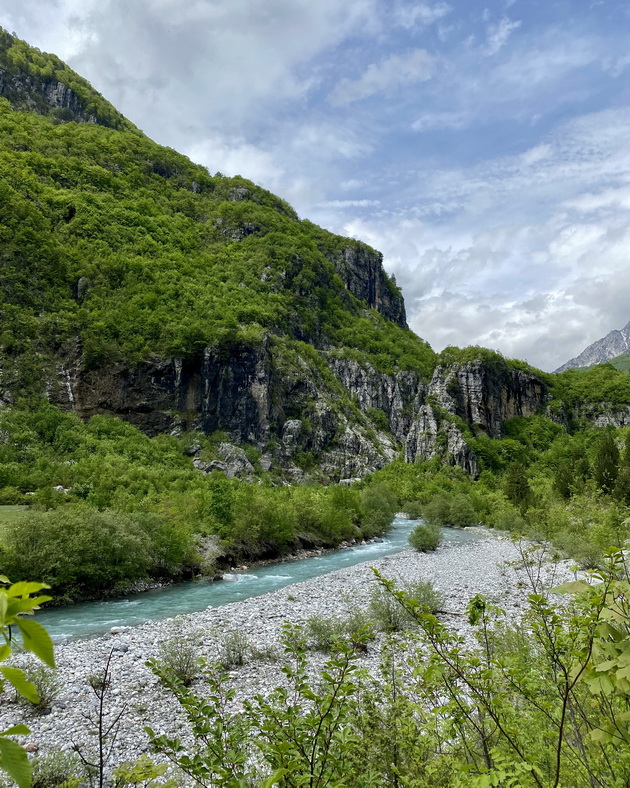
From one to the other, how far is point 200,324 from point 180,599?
6667 cm

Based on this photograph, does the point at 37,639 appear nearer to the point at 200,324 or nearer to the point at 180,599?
the point at 180,599

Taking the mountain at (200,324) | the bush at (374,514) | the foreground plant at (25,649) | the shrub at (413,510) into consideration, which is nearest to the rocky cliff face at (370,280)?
the mountain at (200,324)

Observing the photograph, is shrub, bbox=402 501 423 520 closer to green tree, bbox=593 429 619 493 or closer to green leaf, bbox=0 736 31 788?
green tree, bbox=593 429 619 493

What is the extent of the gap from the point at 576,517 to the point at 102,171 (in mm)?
109752

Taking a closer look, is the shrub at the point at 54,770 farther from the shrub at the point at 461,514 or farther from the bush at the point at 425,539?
the shrub at the point at 461,514

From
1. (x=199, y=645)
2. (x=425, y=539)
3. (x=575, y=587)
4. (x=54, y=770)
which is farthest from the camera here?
(x=425, y=539)

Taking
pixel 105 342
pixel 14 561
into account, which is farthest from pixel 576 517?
pixel 105 342

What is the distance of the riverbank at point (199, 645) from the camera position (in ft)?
31.9

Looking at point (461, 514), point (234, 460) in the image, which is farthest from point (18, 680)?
point (234, 460)

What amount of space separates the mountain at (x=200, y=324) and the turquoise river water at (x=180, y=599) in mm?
37844

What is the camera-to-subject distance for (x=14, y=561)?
21.0m

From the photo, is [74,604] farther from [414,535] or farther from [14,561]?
[414,535]

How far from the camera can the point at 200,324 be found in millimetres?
84625

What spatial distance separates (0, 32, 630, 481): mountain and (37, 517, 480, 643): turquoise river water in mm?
37844
